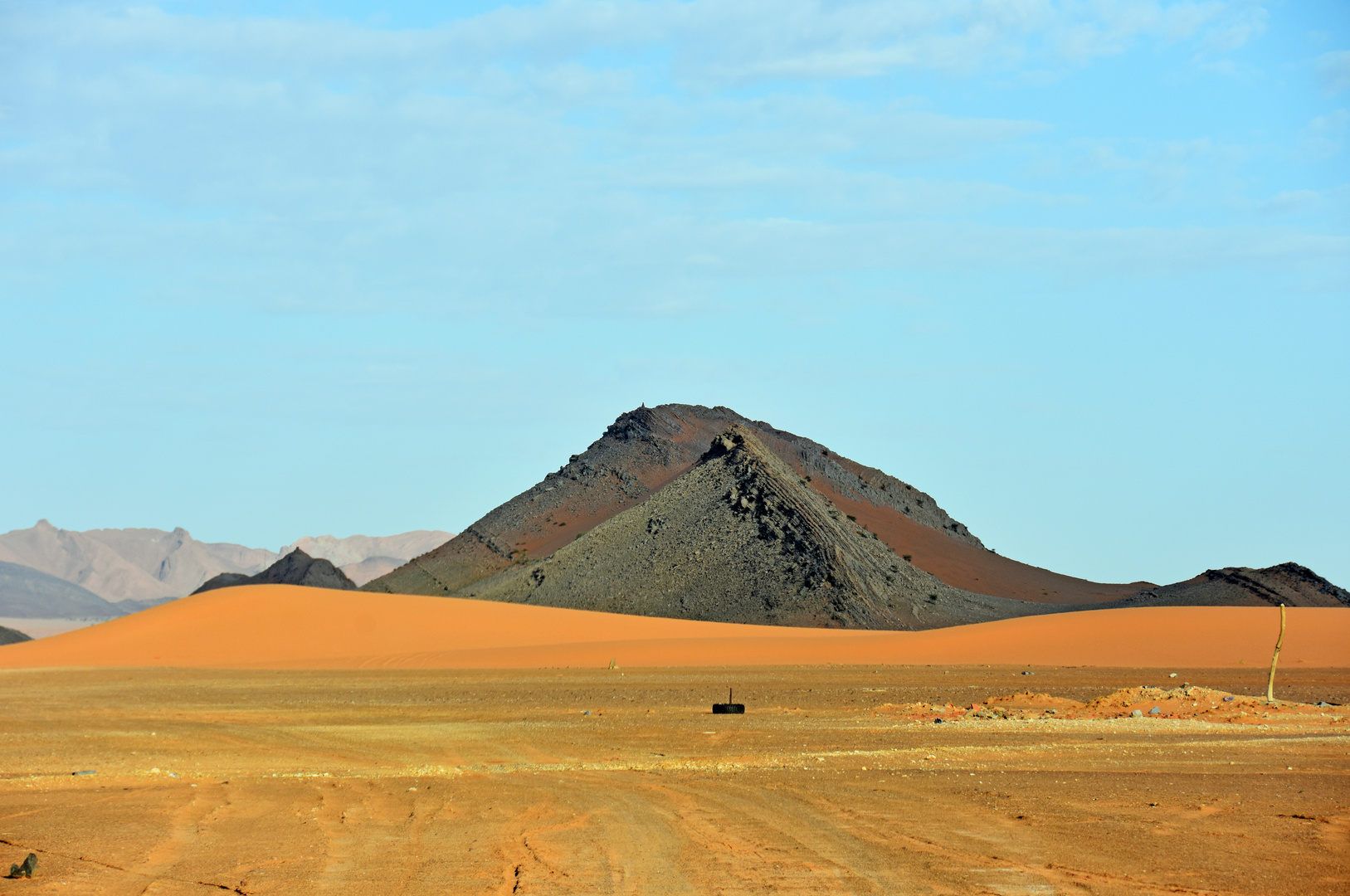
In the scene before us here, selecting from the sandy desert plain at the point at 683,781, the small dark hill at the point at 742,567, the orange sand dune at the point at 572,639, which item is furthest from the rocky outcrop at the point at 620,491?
the sandy desert plain at the point at 683,781

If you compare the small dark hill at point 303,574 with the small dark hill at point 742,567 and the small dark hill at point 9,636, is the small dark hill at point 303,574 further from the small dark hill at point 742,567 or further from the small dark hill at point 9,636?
the small dark hill at point 742,567

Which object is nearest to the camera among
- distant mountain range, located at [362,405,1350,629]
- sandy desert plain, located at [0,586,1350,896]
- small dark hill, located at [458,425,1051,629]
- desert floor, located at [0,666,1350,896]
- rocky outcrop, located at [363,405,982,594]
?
desert floor, located at [0,666,1350,896]

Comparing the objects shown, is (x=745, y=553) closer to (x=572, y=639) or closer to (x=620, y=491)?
(x=572, y=639)

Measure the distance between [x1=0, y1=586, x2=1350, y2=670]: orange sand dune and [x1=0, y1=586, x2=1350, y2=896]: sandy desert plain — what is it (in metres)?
3.00

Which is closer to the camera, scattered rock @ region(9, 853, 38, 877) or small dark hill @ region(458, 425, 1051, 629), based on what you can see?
scattered rock @ region(9, 853, 38, 877)

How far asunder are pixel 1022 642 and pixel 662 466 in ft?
223

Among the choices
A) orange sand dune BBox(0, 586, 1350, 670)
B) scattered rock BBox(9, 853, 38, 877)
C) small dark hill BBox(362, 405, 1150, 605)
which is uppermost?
small dark hill BBox(362, 405, 1150, 605)

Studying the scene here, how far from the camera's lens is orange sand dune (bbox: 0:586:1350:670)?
4225 cm

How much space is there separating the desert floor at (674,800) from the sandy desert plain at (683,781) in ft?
0.17

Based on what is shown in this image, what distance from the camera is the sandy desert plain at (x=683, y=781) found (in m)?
10.0

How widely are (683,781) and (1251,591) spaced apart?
76722mm

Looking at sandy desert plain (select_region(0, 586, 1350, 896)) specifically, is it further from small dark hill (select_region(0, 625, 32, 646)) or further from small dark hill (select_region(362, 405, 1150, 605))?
small dark hill (select_region(362, 405, 1150, 605))

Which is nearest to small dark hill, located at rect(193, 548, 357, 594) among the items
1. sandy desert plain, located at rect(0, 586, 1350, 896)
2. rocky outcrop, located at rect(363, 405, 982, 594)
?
rocky outcrop, located at rect(363, 405, 982, 594)

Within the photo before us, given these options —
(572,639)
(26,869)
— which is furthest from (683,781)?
(572,639)
